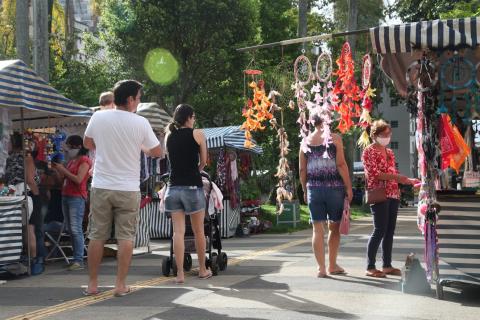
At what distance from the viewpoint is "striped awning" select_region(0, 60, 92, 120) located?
845cm

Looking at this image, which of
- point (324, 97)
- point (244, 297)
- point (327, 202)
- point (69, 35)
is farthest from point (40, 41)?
point (69, 35)

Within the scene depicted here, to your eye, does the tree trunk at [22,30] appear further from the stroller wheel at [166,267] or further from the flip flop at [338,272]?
the flip flop at [338,272]

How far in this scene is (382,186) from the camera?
8.02 m

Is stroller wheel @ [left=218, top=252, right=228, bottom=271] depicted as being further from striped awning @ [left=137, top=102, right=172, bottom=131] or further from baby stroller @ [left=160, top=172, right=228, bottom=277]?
striped awning @ [left=137, top=102, right=172, bottom=131]

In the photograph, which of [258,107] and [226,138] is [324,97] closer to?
[258,107]

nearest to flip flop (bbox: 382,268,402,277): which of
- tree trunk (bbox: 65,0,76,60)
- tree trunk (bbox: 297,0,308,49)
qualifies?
tree trunk (bbox: 297,0,308,49)

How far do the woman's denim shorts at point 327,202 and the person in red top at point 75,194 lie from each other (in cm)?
332

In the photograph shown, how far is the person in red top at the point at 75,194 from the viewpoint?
949cm

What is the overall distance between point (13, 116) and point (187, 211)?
4531mm

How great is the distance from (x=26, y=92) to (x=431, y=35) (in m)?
5.00

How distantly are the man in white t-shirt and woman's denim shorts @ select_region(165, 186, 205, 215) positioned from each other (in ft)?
2.62

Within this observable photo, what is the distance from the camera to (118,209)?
693cm

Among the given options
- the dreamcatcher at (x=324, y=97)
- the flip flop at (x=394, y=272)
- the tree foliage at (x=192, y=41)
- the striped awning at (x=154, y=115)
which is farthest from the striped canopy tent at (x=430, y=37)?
the tree foliage at (x=192, y=41)

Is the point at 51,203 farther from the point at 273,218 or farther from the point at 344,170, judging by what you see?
the point at 273,218
